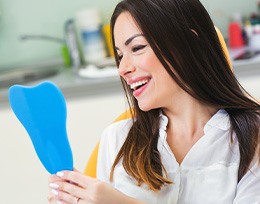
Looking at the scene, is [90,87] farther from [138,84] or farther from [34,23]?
[138,84]

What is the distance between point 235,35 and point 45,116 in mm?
1707

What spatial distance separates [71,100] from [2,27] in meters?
0.93

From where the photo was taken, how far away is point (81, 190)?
978 mm

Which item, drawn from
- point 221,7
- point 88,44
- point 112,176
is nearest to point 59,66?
point 88,44

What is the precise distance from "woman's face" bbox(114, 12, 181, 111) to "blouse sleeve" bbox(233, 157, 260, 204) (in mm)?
293

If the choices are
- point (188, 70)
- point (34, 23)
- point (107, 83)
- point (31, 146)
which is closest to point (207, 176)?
point (188, 70)

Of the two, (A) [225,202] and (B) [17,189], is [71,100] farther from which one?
(A) [225,202]

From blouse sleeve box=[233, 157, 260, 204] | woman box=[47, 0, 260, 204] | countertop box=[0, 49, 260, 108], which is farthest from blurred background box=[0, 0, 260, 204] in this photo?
blouse sleeve box=[233, 157, 260, 204]

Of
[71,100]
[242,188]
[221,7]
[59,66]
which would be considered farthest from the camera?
[59,66]

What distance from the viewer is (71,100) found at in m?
2.25

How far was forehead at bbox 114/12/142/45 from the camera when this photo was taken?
3.91ft

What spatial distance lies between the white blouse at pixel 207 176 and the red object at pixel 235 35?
128cm

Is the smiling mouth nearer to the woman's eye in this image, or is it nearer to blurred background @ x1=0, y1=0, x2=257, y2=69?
the woman's eye

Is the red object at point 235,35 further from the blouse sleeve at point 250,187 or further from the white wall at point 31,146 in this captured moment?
the blouse sleeve at point 250,187
